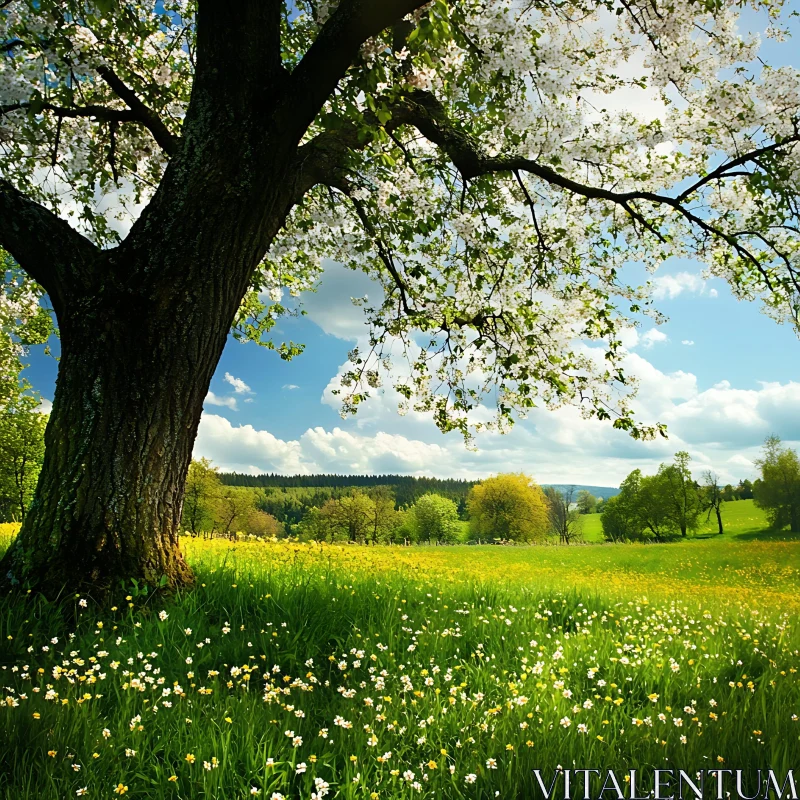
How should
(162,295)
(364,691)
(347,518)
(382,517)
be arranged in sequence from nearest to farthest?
(364,691) → (162,295) → (347,518) → (382,517)

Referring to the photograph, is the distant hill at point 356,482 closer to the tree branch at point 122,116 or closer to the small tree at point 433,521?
the small tree at point 433,521

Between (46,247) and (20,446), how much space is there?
38692 mm

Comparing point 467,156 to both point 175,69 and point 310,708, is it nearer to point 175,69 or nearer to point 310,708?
point 175,69

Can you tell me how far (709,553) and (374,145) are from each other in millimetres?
30614

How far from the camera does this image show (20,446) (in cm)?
3844

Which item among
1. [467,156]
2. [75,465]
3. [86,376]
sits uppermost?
[467,156]

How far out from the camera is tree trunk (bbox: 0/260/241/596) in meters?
5.61

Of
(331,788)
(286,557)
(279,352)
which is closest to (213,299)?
(331,788)

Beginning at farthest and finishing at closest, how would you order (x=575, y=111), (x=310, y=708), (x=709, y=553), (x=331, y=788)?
(x=709, y=553) → (x=575, y=111) → (x=310, y=708) → (x=331, y=788)

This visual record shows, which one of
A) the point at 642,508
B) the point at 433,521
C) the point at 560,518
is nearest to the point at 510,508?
the point at 560,518

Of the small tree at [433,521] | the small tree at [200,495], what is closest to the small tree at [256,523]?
the small tree at [200,495]

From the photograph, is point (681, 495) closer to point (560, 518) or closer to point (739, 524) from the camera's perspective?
point (739, 524)

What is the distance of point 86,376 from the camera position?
5.88 m

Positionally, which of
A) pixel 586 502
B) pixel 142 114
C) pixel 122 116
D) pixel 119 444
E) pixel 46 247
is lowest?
pixel 586 502
